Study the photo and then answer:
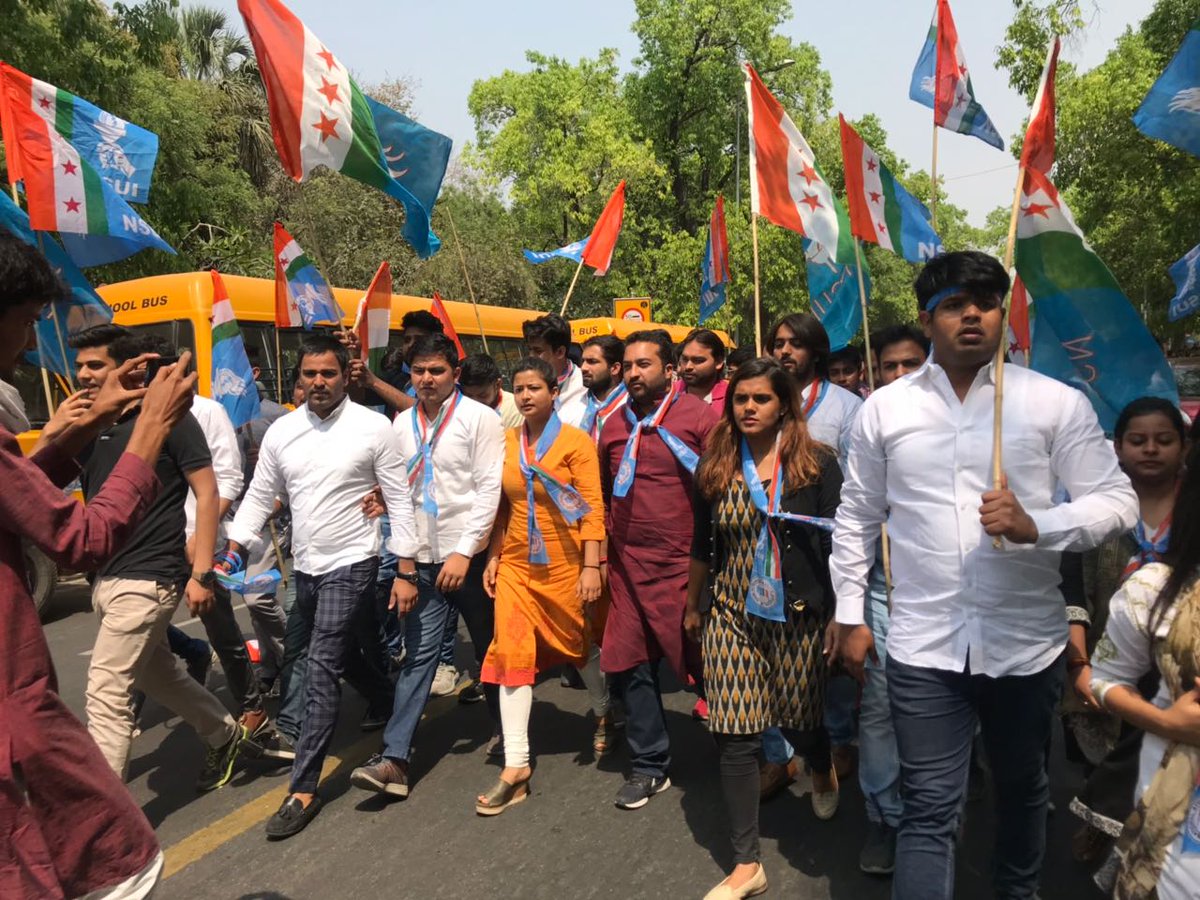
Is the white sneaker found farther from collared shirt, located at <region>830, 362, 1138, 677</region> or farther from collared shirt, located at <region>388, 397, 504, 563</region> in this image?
collared shirt, located at <region>830, 362, 1138, 677</region>

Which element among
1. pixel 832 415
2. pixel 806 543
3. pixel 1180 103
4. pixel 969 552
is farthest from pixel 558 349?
pixel 969 552

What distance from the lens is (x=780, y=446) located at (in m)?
3.41

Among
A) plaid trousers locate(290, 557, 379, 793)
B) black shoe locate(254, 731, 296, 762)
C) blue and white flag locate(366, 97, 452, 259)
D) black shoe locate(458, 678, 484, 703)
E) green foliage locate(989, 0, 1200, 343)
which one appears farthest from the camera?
green foliage locate(989, 0, 1200, 343)

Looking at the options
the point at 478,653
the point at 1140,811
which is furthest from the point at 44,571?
the point at 1140,811

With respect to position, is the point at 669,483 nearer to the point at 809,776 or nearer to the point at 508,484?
the point at 508,484

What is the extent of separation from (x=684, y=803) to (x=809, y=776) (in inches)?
23.7

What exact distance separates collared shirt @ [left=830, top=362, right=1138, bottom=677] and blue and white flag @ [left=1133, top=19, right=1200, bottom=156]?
1.85 meters

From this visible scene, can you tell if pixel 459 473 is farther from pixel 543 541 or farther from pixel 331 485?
pixel 331 485

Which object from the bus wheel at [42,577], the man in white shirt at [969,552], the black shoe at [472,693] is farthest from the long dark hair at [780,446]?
the bus wheel at [42,577]

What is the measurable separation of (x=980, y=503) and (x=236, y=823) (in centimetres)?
306

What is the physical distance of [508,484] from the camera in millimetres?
4258

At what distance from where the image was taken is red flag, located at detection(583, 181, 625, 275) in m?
8.07

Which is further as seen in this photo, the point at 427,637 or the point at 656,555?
the point at 427,637

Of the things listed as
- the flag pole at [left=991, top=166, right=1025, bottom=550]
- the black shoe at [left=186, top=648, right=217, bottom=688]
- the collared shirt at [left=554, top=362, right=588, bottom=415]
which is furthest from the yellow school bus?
the flag pole at [left=991, top=166, right=1025, bottom=550]
